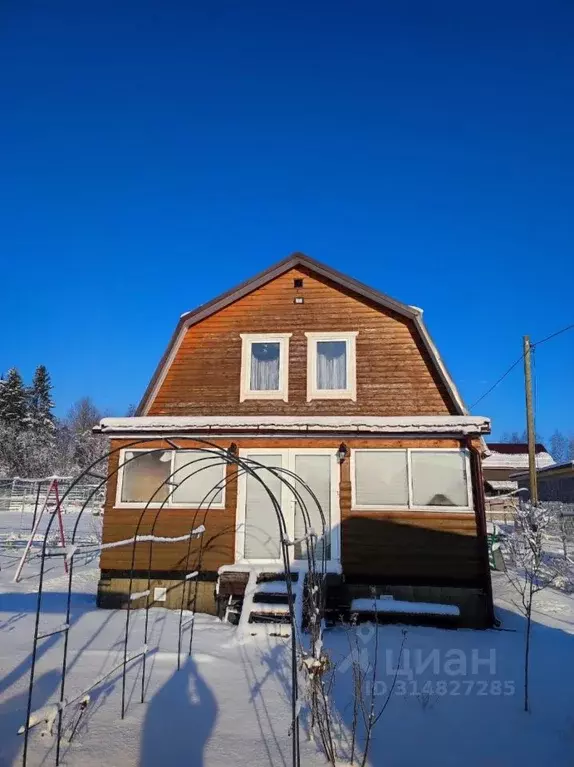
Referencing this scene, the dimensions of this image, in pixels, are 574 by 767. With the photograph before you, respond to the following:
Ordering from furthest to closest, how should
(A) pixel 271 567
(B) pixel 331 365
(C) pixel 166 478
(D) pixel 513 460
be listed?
(D) pixel 513 460 → (B) pixel 331 365 → (C) pixel 166 478 → (A) pixel 271 567

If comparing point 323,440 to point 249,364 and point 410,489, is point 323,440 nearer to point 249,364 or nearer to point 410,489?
point 410,489

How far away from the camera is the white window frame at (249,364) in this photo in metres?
10.5

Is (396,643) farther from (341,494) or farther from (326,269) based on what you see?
(326,269)

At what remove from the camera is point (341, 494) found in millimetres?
9281

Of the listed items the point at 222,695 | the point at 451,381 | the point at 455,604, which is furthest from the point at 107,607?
the point at 451,381

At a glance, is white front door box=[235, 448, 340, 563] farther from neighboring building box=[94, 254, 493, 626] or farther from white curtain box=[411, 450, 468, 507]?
white curtain box=[411, 450, 468, 507]

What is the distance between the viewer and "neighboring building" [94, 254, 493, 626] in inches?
350

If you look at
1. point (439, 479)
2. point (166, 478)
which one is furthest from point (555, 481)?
point (166, 478)

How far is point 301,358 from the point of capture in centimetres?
1070

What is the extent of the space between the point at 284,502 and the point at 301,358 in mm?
3162

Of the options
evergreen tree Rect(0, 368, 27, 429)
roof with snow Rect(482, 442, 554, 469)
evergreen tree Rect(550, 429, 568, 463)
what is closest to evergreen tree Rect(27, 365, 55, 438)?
evergreen tree Rect(0, 368, 27, 429)

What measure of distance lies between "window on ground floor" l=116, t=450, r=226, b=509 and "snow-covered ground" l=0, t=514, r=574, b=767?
2173 millimetres

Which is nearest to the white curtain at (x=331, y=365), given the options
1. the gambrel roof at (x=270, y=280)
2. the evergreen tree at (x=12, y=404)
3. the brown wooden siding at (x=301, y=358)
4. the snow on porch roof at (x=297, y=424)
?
the brown wooden siding at (x=301, y=358)

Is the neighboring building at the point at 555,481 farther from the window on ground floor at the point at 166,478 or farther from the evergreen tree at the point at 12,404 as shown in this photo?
the evergreen tree at the point at 12,404
